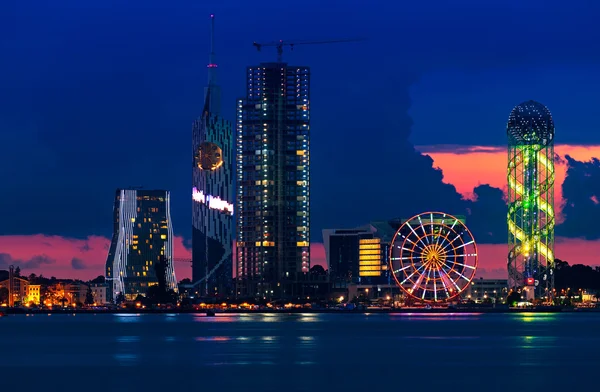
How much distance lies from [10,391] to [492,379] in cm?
3344

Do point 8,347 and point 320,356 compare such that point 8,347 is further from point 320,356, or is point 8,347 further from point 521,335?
point 521,335

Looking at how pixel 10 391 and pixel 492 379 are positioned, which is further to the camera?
pixel 492 379

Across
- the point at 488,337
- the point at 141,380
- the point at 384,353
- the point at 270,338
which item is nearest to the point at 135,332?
the point at 270,338

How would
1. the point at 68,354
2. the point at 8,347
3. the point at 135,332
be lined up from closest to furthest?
1. the point at 68,354
2. the point at 8,347
3. the point at 135,332

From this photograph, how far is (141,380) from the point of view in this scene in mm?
97688

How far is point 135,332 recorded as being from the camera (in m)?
194

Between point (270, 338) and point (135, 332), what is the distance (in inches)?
1427

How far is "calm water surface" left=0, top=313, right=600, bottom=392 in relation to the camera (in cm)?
9481

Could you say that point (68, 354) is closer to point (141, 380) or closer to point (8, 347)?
point (8, 347)

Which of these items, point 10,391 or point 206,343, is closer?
point 10,391

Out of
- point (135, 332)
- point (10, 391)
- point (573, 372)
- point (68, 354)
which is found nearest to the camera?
point (10, 391)

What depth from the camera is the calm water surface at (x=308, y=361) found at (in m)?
94.8

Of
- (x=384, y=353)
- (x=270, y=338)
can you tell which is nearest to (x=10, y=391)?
(x=384, y=353)

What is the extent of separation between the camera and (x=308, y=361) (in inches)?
4641
